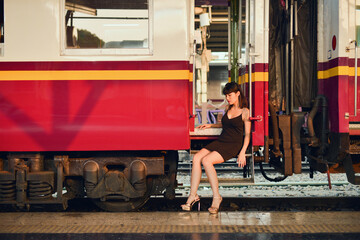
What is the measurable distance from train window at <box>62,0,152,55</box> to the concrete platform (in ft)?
6.57

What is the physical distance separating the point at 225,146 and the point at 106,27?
2.06 meters

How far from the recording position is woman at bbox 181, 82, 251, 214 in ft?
15.8

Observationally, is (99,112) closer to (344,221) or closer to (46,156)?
(46,156)

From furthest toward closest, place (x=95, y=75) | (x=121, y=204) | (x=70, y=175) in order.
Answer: (x=121, y=204) < (x=70, y=175) < (x=95, y=75)

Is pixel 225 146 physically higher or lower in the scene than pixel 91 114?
lower

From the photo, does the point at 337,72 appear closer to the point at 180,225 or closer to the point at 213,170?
the point at 213,170

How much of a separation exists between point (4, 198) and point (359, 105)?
473 cm

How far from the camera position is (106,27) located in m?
4.49

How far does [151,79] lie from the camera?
450 cm

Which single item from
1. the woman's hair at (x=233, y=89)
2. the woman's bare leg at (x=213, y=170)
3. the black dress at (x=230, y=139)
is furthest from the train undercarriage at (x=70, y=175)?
the woman's hair at (x=233, y=89)

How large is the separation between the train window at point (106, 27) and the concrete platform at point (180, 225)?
200 centimetres

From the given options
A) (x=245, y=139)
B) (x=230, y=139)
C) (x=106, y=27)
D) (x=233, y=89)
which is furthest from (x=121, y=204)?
(x=106, y=27)

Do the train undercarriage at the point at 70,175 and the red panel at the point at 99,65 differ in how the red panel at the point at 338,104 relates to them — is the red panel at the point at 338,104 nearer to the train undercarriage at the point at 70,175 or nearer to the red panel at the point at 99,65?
the red panel at the point at 99,65

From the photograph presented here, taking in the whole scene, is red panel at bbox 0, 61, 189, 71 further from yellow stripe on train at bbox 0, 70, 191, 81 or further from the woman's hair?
the woman's hair
